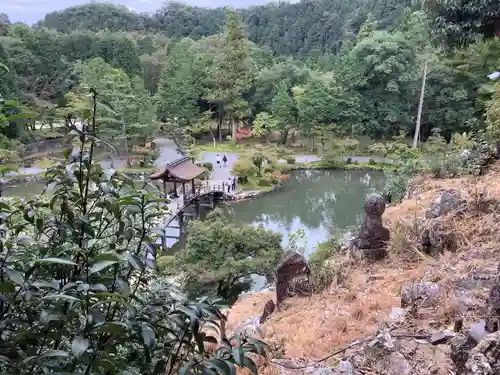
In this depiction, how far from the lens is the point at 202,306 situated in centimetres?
105

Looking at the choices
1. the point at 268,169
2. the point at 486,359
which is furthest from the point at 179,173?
the point at 486,359

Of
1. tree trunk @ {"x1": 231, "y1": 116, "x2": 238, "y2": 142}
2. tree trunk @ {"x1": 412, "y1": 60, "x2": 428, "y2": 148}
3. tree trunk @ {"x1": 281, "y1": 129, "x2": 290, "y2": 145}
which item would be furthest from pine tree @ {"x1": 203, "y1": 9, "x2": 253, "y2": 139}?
tree trunk @ {"x1": 412, "y1": 60, "x2": 428, "y2": 148}

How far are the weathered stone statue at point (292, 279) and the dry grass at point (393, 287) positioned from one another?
0.45ft

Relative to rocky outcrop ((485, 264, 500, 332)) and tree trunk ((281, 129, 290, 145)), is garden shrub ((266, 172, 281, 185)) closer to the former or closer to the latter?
tree trunk ((281, 129, 290, 145))

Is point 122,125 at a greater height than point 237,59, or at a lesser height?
lesser

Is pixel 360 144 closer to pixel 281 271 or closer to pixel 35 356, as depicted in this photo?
pixel 281 271

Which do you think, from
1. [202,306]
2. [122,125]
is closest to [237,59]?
[122,125]

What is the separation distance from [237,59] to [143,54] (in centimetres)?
919

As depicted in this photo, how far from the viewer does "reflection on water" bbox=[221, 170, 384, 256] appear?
41.6ft

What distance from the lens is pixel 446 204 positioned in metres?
4.98

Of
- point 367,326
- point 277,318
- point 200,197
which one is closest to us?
point 367,326

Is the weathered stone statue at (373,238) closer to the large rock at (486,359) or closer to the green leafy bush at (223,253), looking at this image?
the green leafy bush at (223,253)

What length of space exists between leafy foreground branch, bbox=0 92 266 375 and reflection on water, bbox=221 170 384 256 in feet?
31.2

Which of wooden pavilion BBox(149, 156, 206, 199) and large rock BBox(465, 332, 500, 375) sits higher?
large rock BBox(465, 332, 500, 375)
